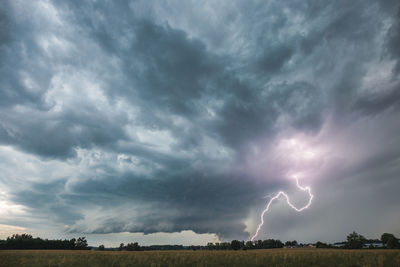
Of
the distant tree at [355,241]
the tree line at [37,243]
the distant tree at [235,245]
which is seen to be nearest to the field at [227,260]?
the tree line at [37,243]

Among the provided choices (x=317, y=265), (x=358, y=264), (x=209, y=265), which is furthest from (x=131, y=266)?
(x=358, y=264)

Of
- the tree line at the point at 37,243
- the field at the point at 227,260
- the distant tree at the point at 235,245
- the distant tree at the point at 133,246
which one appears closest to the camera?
the field at the point at 227,260

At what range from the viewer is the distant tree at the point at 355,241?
13411 cm

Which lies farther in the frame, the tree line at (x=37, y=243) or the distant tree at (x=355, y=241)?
the distant tree at (x=355, y=241)

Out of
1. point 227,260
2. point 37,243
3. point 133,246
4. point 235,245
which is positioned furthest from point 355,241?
point 37,243

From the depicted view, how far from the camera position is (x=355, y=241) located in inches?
5404

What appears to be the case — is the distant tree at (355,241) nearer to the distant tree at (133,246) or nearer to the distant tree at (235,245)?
the distant tree at (235,245)

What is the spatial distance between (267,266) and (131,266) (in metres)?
12.1

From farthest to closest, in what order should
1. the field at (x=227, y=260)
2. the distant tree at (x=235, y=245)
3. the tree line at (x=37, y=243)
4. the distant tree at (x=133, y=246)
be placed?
the distant tree at (x=235, y=245) < the distant tree at (x=133, y=246) < the tree line at (x=37, y=243) < the field at (x=227, y=260)

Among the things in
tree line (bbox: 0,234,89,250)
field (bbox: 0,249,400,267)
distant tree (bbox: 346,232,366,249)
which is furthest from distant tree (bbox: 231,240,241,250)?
field (bbox: 0,249,400,267)

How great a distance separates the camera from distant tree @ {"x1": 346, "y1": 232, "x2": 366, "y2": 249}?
134 metres

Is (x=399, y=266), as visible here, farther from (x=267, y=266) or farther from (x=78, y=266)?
(x=78, y=266)

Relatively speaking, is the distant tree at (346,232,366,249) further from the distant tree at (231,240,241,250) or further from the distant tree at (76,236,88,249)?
the distant tree at (76,236,88,249)

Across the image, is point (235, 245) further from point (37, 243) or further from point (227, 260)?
point (227, 260)
